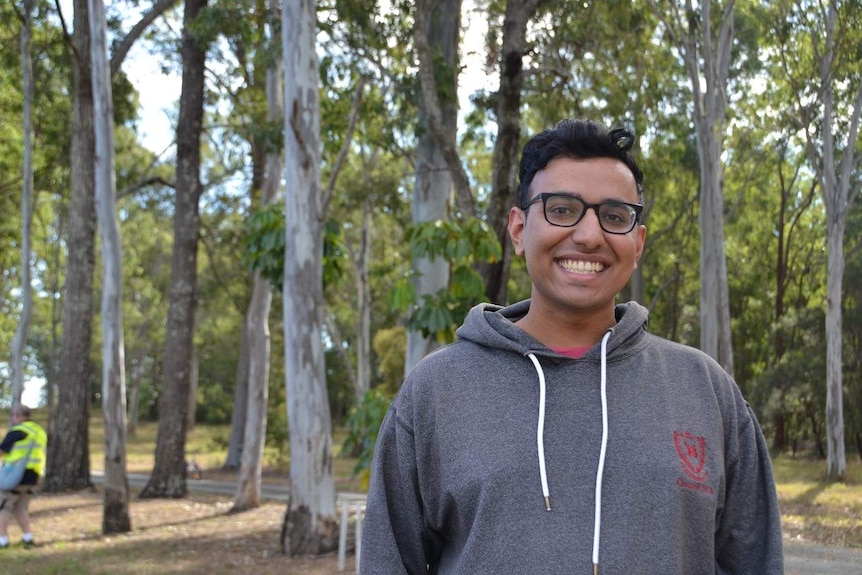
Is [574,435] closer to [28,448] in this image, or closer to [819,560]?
[819,560]

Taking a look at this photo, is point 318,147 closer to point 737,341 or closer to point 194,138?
point 194,138

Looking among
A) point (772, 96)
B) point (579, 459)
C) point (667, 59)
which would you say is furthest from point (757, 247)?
point (579, 459)

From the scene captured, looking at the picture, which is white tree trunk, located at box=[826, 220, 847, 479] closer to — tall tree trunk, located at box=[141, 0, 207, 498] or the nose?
tall tree trunk, located at box=[141, 0, 207, 498]

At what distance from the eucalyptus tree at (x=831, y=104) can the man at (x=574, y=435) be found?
2017 cm

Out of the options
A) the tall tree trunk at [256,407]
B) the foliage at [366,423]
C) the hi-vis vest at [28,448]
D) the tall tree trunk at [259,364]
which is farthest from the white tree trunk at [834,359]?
the hi-vis vest at [28,448]

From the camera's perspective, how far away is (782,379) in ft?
103

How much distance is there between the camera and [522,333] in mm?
2311

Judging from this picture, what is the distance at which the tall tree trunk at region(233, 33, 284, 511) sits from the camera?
18.3m

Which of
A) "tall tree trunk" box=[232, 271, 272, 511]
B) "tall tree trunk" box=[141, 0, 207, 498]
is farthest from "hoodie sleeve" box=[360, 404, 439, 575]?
"tall tree trunk" box=[141, 0, 207, 498]

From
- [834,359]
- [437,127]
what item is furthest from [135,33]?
[834,359]

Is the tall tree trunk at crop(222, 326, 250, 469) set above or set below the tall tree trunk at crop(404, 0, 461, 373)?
below

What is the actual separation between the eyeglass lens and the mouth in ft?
0.25

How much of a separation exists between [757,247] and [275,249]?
30595 mm

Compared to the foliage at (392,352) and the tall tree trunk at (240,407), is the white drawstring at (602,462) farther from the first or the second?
the foliage at (392,352)
